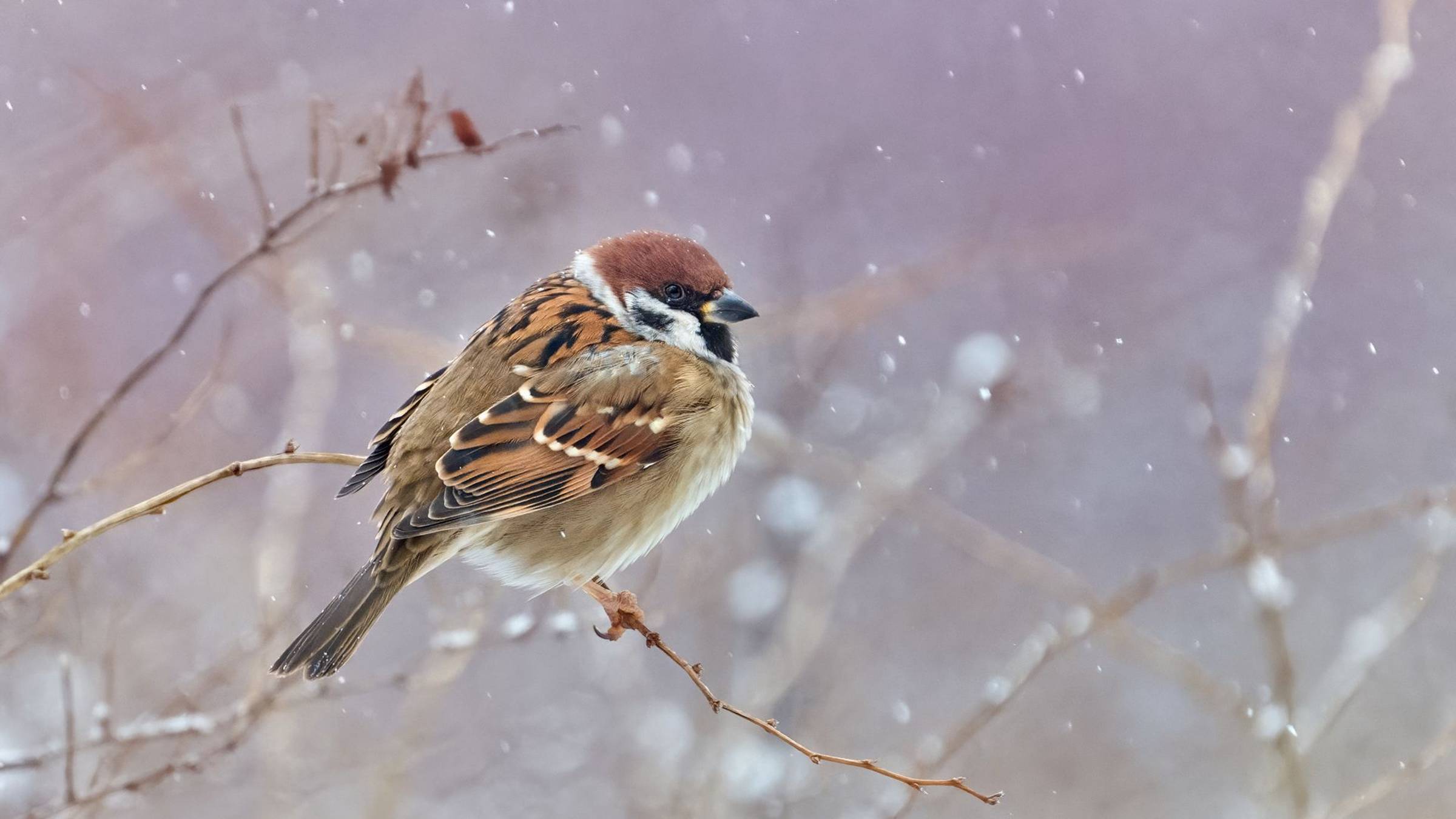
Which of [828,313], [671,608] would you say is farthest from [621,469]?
[828,313]

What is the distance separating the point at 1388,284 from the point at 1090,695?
10.6ft

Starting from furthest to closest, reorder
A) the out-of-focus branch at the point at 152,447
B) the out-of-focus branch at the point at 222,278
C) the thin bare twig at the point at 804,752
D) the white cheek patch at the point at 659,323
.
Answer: the white cheek patch at the point at 659,323
the out-of-focus branch at the point at 152,447
the out-of-focus branch at the point at 222,278
the thin bare twig at the point at 804,752

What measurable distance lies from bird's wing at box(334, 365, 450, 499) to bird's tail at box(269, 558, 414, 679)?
0.63ft

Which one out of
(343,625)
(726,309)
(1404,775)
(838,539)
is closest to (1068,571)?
(838,539)

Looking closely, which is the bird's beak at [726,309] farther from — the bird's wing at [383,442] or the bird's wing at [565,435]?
the bird's wing at [383,442]

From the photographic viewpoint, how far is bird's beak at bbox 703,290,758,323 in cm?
283

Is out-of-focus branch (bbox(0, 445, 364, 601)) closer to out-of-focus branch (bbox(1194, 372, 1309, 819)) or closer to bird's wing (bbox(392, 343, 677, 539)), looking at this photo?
bird's wing (bbox(392, 343, 677, 539))

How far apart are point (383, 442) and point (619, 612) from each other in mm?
641

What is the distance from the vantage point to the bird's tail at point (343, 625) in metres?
2.24

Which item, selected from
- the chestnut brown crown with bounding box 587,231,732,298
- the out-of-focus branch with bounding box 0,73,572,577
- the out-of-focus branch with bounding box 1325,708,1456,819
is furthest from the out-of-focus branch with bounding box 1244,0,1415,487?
the out-of-focus branch with bounding box 0,73,572,577

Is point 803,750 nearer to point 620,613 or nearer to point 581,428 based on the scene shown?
point 620,613

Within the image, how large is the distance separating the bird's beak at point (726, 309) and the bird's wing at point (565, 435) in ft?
0.51

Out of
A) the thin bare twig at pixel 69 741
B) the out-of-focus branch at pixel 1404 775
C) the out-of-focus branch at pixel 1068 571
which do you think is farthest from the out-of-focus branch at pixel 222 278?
the out-of-focus branch at pixel 1404 775

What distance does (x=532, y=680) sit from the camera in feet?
20.5
